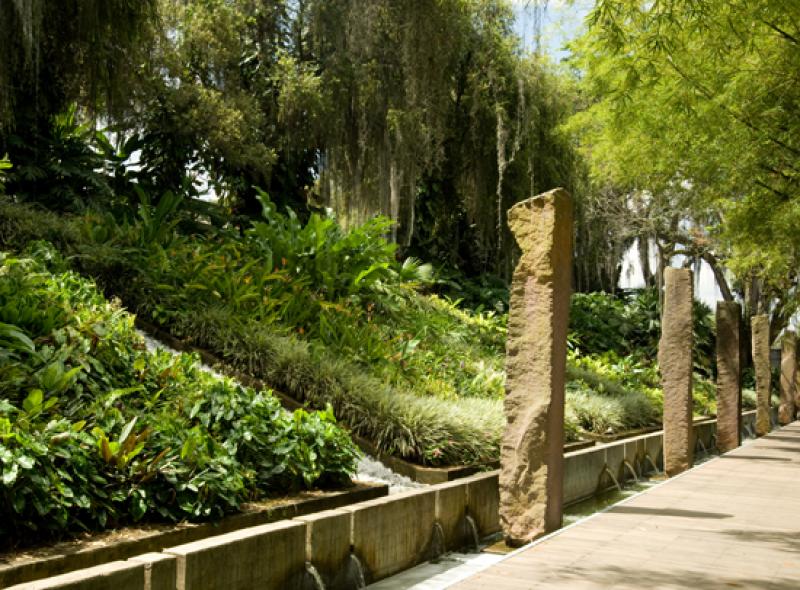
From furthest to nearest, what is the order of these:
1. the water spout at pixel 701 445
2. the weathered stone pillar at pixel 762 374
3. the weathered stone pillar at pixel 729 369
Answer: the weathered stone pillar at pixel 762 374 → the water spout at pixel 701 445 → the weathered stone pillar at pixel 729 369

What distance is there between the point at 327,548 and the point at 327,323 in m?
5.18

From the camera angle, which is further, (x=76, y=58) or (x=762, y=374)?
(x=762, y=374)

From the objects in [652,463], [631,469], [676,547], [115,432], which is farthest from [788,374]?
[115,432]

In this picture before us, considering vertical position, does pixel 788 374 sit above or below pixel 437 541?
above

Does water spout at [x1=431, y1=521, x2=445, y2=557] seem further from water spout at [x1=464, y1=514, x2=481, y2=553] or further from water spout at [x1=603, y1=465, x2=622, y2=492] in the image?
water spout at [x1=603, y1=465, x2=622, y2=492]

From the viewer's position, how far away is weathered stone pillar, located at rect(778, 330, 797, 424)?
800 inches

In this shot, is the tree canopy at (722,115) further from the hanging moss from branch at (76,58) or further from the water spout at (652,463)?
the hanging moss from branch at (76,58)

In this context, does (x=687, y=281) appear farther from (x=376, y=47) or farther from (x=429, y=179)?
(x=429, y=179)

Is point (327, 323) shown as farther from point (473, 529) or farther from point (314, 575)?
point (314, 575)

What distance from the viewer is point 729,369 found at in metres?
13.1

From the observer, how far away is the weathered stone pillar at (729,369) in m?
13.1

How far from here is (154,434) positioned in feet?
16.1

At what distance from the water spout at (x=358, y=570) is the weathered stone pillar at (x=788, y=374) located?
18030 millimetres

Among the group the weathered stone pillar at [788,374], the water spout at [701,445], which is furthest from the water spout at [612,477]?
the weathered stone pillar at [788,374]
